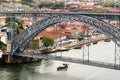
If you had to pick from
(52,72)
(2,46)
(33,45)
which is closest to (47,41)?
(33,45)

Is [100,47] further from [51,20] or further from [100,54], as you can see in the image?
[51,20]

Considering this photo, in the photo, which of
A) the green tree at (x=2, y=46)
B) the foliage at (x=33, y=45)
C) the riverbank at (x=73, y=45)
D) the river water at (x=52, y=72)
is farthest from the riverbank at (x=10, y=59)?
the foliage at (x=33, y=45)

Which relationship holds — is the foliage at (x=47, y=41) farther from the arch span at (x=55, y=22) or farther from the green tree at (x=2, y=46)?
the arch span at (x=55, y=22)

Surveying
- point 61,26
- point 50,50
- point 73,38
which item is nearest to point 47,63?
point 50,50

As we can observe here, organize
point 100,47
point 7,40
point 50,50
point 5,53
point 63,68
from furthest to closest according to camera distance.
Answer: point 100,47, point 50,50, point 7,40, point 5,53, point 63,68

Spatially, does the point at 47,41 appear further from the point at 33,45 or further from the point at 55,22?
the point at 55,22

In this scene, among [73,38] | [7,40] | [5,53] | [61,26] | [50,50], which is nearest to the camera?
[5,53]

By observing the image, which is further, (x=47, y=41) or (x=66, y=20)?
(x=47, y=41)

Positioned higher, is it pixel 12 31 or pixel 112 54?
pixel 12 31

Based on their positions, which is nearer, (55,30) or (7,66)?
(7,66)
